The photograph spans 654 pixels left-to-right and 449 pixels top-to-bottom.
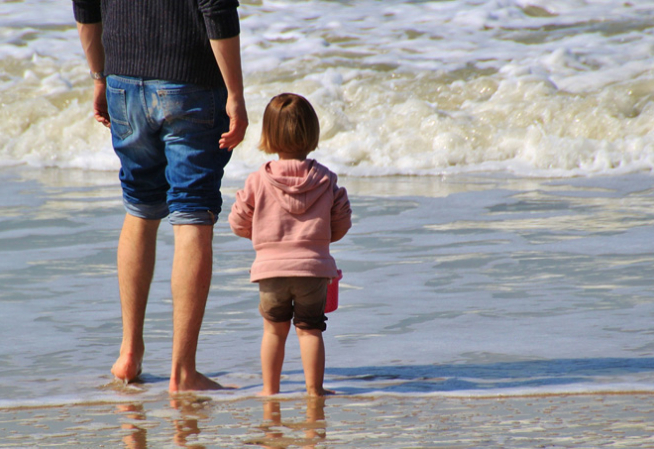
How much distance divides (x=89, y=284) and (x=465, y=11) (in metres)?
10.6

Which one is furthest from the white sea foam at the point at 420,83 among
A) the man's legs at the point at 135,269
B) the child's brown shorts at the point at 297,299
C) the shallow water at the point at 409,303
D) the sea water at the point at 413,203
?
the child's brown shorts at the point at 297,299

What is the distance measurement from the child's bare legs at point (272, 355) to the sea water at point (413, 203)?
0.30 ft

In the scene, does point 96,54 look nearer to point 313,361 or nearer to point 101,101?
point 101,101

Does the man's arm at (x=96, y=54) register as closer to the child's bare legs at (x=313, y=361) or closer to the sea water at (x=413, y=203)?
the sea water at (x=413, y=203)

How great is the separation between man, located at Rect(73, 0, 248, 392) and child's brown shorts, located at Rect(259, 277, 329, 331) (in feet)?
0.78

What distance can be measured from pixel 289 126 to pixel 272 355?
74 cm

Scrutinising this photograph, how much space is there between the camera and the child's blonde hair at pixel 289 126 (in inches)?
119

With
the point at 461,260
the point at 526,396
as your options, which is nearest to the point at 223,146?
the point at 526,396

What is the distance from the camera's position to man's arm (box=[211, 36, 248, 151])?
9.66ft

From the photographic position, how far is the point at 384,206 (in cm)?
685

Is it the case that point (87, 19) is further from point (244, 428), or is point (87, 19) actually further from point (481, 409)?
point (481, 409)

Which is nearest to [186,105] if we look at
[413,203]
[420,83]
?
[413,203]

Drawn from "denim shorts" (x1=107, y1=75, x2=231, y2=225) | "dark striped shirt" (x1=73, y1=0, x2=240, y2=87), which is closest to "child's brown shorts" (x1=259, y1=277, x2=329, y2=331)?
"denim shorts" (x1=107, y1=75, x2=231, y2=225)

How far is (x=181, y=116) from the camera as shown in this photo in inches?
120
